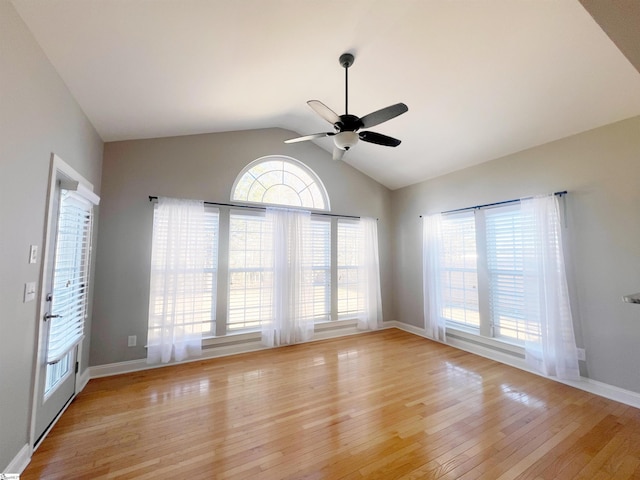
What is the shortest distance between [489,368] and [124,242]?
15.6 feet

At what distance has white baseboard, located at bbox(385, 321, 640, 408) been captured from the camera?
8.21 feet

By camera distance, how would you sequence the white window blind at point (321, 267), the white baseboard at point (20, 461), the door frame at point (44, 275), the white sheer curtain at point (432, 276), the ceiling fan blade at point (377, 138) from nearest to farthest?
the white baseboard at point (20, 461) → the door frame at point (44, 275) → the ceiling fan blade at point (377, 138) → the white sheer curtain at point (432, 276) → the white window blind at point (321, 267)

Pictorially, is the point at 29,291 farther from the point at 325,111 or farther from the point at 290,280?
the point at 290,280

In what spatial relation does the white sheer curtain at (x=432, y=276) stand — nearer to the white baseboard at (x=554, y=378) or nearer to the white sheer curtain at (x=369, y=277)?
the white baseboard at (x=554, y=378)

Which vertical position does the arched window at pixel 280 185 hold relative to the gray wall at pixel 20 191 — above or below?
above

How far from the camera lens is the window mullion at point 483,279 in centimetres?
370

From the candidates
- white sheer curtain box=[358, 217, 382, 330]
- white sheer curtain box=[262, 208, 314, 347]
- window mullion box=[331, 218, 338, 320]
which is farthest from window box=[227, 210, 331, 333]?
white sheer curtain box=[358, 217, 382, 330]

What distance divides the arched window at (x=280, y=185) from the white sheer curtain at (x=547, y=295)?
2905 mm

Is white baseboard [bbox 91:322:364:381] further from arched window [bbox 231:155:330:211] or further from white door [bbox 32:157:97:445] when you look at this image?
arched window [bbox 231:155:330:211]

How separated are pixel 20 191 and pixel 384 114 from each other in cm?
250

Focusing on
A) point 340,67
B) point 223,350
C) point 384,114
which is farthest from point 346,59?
point 223,350

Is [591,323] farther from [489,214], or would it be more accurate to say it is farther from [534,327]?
[489,214]

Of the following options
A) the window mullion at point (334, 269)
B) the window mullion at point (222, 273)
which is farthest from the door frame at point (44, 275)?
the window mullion at point (334, 269)

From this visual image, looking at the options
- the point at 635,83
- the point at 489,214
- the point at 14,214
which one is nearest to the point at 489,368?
the point at 489,214
